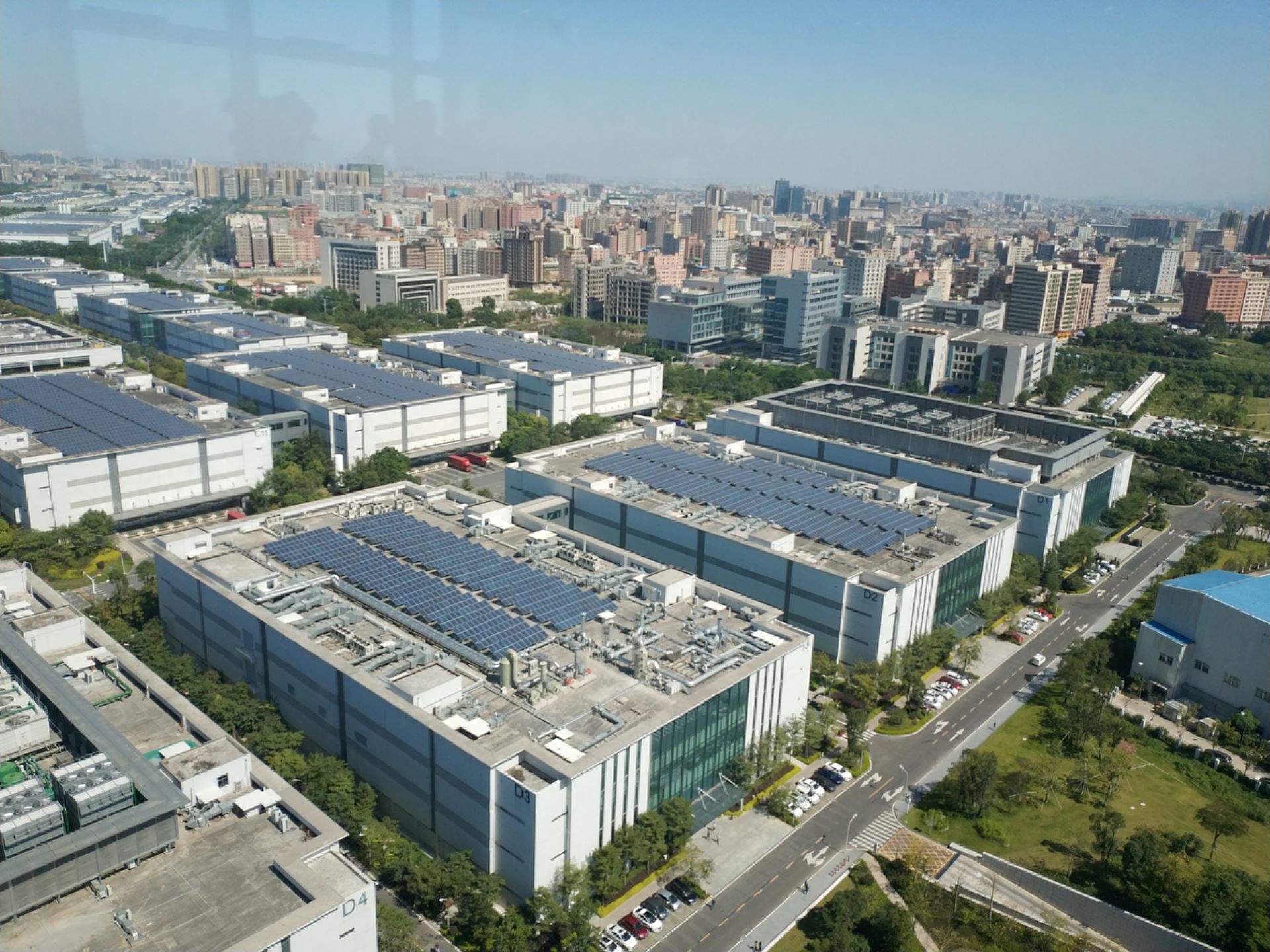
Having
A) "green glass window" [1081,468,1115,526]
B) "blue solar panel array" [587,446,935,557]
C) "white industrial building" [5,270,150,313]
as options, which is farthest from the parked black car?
"white industrial building" [5,270,150,313]

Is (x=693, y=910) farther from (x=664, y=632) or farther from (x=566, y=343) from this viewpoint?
(x=566, y=343)

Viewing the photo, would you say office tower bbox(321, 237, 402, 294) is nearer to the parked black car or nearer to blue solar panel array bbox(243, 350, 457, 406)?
blue solar panel array bbox(243, 350, 457, 406)

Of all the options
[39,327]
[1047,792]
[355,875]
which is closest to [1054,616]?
[1047,792]

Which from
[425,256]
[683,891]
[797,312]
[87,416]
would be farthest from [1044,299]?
[683,891]

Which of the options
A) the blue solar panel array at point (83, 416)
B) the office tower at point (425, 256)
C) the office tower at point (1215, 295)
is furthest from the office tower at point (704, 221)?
the blue solar panel array at point (83, 416)

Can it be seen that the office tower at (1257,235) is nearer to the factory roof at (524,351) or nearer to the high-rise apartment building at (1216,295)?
the high-rise apartment building at (1216,295)
